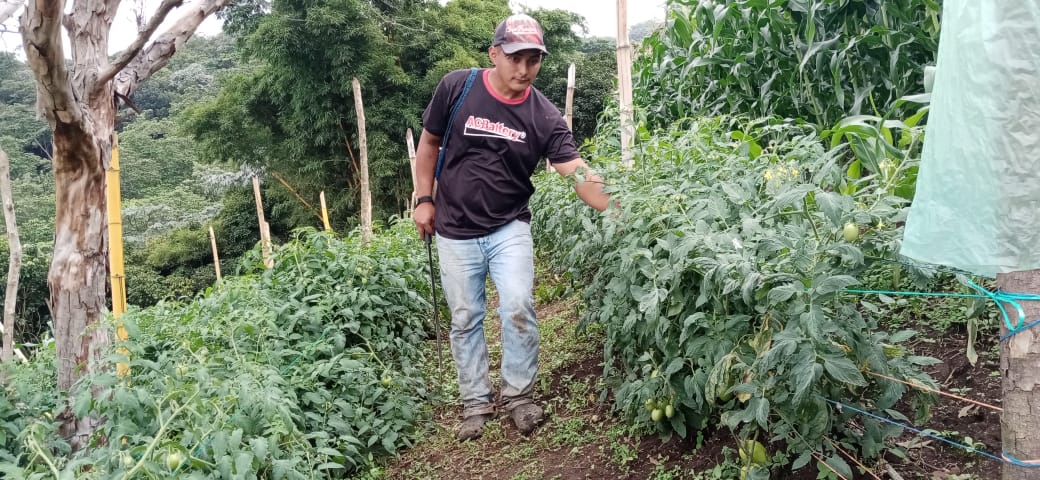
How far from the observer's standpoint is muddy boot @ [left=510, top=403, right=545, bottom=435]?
10.00 feet

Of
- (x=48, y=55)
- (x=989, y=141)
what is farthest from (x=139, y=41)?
(x=989, y=141)

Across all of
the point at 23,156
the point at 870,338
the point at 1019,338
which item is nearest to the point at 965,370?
the point at 870,338

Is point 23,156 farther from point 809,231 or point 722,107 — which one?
point 809,231

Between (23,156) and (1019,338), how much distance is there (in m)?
31.9

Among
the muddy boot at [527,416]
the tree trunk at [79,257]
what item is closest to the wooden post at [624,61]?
the muddy boot at [527,416]

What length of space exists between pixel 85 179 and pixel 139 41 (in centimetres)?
60

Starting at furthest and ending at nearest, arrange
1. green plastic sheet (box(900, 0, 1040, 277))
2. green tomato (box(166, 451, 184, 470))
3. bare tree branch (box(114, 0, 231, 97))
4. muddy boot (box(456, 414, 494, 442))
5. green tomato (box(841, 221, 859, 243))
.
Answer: muddy boot (box(456, 414, 494, 442))
bare tree branch (box(114, 0, 231, 97))
green tomato (box(166, 451, 184, 470))
green tomato (box(841, 221, 859, 243))
green plastic sheet (box(900, 0, 1040, 277))

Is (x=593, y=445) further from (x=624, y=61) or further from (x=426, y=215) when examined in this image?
(x=624, y=61)

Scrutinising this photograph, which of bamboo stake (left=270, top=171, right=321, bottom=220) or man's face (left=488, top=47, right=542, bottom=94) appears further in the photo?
bamboo stake (left=270, top=171, right=321, bottom=220)

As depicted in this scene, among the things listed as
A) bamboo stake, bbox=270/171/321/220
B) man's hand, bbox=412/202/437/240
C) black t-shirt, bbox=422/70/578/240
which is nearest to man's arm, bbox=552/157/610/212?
black t-shirt, bbox=422/70/578/240

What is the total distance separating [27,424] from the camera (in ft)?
8.80

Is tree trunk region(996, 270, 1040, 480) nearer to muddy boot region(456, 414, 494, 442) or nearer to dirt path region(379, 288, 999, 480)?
dirt path region(379, 288, 999, 480)

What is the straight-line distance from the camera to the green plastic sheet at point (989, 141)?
1062 millimetres

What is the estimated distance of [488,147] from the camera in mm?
3020
